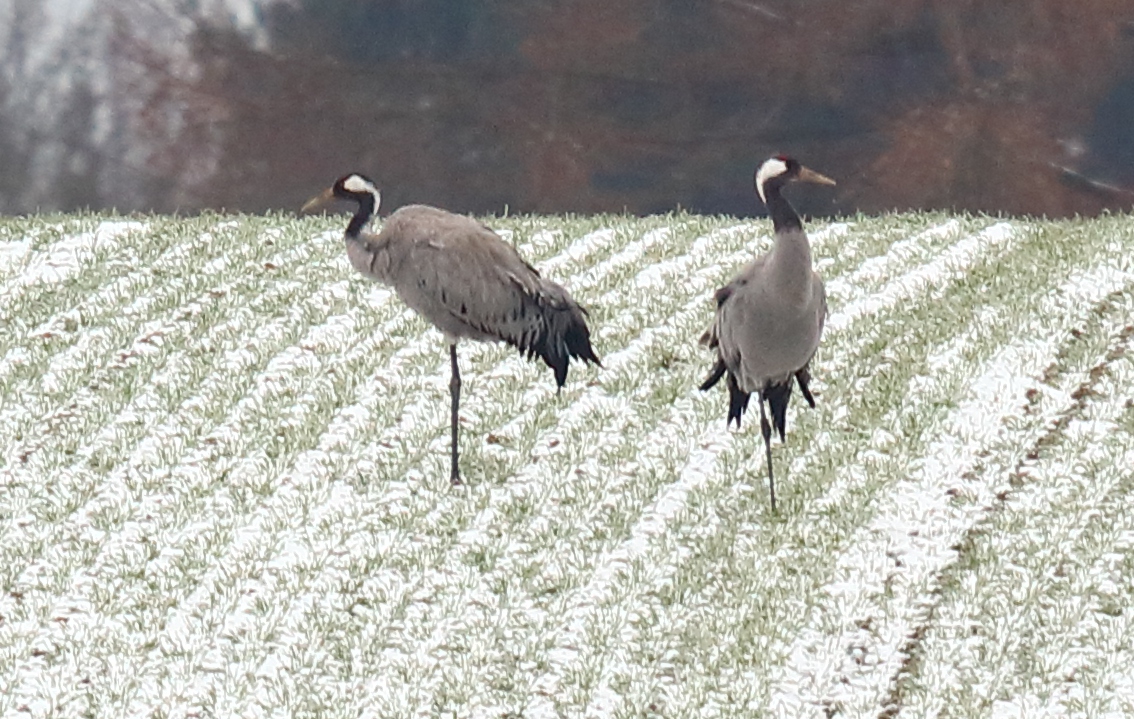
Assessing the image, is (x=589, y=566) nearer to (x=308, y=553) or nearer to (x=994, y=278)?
(x=308, y=553)

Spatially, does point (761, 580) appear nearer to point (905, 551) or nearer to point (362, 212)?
point (905, 551)

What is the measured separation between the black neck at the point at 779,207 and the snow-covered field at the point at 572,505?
4.89 ft

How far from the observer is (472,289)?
28.5 feet

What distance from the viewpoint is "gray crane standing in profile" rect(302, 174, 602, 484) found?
28.5 ft

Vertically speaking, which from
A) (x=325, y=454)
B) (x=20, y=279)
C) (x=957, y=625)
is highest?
(x=957, y=625)

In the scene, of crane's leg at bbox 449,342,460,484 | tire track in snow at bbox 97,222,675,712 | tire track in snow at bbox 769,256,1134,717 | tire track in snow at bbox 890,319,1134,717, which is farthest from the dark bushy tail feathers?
tire track in snow at bbox 97,222,675,712

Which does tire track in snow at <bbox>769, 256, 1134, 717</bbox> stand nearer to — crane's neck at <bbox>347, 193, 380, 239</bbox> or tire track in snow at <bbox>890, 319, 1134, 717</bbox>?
tire track in snow at <bbox>890, 319, 1134, 717</bbox>

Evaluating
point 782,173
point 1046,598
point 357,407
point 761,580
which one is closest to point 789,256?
point 782,173

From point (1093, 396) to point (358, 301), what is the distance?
16.1ft

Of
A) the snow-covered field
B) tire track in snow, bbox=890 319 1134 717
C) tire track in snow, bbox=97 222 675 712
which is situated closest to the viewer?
tire track in snow, bbox=890 319 1134 717

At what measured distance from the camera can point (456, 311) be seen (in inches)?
344

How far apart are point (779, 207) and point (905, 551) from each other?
169 cm

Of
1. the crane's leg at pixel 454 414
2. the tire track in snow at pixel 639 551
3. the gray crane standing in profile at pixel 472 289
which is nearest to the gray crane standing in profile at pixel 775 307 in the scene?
the tire track in snow at pixel 639 551

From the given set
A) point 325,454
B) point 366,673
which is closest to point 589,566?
point 366,673
